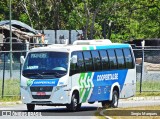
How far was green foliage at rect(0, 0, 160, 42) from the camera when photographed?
74625 millimetres

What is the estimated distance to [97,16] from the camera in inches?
3034

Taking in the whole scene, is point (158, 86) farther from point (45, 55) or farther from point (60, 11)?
point (60, 11)

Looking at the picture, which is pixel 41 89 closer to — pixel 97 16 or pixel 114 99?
pixel 114 99

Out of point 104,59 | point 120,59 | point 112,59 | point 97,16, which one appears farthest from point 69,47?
point 97,16

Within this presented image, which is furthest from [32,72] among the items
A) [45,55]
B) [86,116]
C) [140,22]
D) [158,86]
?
[140,22]

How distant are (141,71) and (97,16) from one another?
3659 cm

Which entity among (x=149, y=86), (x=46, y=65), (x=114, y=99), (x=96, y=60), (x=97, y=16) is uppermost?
(x=97, y=16)

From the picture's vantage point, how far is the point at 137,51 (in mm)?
43219

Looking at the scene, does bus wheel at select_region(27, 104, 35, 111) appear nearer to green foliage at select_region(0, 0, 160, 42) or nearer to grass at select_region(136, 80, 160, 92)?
grass at select_region(136, 80, 160, 92)

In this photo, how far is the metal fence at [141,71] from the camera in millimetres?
38834

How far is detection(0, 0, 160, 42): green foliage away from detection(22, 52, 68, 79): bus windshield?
4064cm

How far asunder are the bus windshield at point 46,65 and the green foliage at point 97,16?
4064 cm

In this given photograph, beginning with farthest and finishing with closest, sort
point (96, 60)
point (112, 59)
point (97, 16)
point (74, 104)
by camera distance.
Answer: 1. point (97, 16)
2. point (112, 59)
3. point (96, 60)
4. point (74, 104)

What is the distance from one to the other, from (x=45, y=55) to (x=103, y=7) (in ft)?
150
